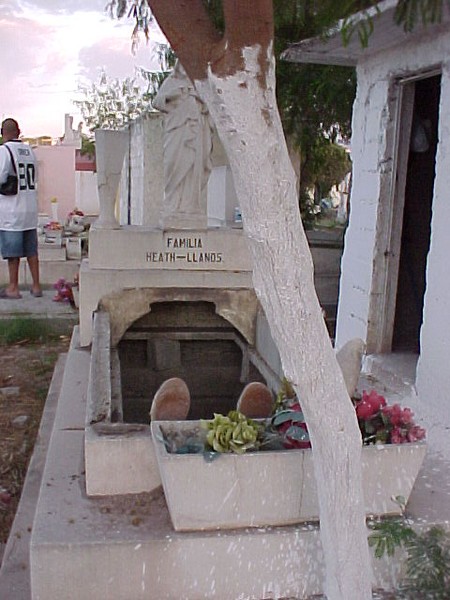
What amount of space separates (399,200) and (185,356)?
232cm

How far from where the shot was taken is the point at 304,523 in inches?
118

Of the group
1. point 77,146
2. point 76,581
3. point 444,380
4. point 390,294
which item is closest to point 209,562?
point 76,581

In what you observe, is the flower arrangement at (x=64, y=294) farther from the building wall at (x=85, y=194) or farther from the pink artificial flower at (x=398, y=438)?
the building wall at (x=85, y=194)

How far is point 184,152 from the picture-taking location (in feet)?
19.8

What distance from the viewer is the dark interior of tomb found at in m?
6.14

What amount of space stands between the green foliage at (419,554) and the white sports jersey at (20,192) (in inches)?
254

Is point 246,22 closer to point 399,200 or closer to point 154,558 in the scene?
point 154,558

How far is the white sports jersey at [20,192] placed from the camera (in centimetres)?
814

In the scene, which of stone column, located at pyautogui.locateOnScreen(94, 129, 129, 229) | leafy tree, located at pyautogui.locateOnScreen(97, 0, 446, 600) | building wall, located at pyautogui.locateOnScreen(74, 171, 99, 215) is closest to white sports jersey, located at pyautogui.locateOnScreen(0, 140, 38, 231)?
stone column, located at pyautogui.locateOnScreen(94, 129, 129, 229)

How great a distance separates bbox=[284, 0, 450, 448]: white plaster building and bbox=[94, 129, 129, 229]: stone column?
169 centimetres

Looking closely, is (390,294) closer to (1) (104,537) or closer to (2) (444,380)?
(2) (444,380)

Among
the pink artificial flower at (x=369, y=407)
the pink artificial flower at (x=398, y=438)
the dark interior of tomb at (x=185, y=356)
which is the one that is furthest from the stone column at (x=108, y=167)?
the pink artificial flower at (x=398, y=438)

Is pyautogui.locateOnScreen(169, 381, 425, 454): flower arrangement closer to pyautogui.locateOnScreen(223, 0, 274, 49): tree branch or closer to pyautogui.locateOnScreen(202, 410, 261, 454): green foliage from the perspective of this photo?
pyautogui.locateOnScreen(202, 410, 261, 454): green foliage

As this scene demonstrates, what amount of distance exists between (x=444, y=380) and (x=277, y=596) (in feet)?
5.76
